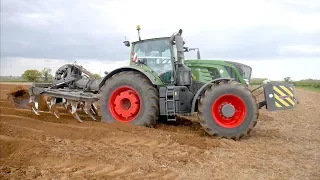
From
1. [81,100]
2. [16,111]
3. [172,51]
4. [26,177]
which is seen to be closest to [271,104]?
[172,51]

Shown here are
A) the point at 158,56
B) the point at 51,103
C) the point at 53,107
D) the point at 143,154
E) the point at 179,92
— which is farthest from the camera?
Result: the point at 51,103

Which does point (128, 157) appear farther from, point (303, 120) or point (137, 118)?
point (303, 120)

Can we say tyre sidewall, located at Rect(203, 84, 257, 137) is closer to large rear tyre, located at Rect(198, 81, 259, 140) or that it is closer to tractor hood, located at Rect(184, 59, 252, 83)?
large rear tyre, located at Rect(198, 81, 259, 140)

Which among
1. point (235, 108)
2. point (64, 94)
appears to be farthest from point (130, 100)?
point (235, 108)

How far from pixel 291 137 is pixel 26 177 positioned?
6077 millimetres

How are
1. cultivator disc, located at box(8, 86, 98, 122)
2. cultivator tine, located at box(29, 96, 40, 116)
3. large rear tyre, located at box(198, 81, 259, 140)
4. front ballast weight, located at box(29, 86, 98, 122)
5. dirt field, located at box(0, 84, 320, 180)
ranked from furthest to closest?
cultivator tine, located at box(29, 96, 40, 116) < cultivator disc, located at box(8, 86, 98, 122) < front ballast weight, located at box(29, 86, 98, 122) < large rear tyre, located at box(198, 81, 259, 140) < dirt field, located at box(0, 84, 320, 180)

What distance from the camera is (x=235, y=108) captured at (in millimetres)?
7699

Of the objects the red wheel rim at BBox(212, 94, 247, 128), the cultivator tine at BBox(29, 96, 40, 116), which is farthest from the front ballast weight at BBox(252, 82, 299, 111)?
the cultivator tine at BBox(29, 96, 40, 116)

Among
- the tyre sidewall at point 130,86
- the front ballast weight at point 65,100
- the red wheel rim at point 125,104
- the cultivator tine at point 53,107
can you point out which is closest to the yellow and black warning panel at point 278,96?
the tyre sidewall at point 130,86

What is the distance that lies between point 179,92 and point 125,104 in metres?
1.43

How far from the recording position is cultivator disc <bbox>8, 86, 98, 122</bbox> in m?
9.38

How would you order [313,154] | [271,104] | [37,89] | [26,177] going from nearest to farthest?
[26,177], [313,154], [271,104], [37,89]

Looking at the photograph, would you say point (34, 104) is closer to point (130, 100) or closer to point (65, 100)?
point (65, 100)

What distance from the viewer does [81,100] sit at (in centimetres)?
923
